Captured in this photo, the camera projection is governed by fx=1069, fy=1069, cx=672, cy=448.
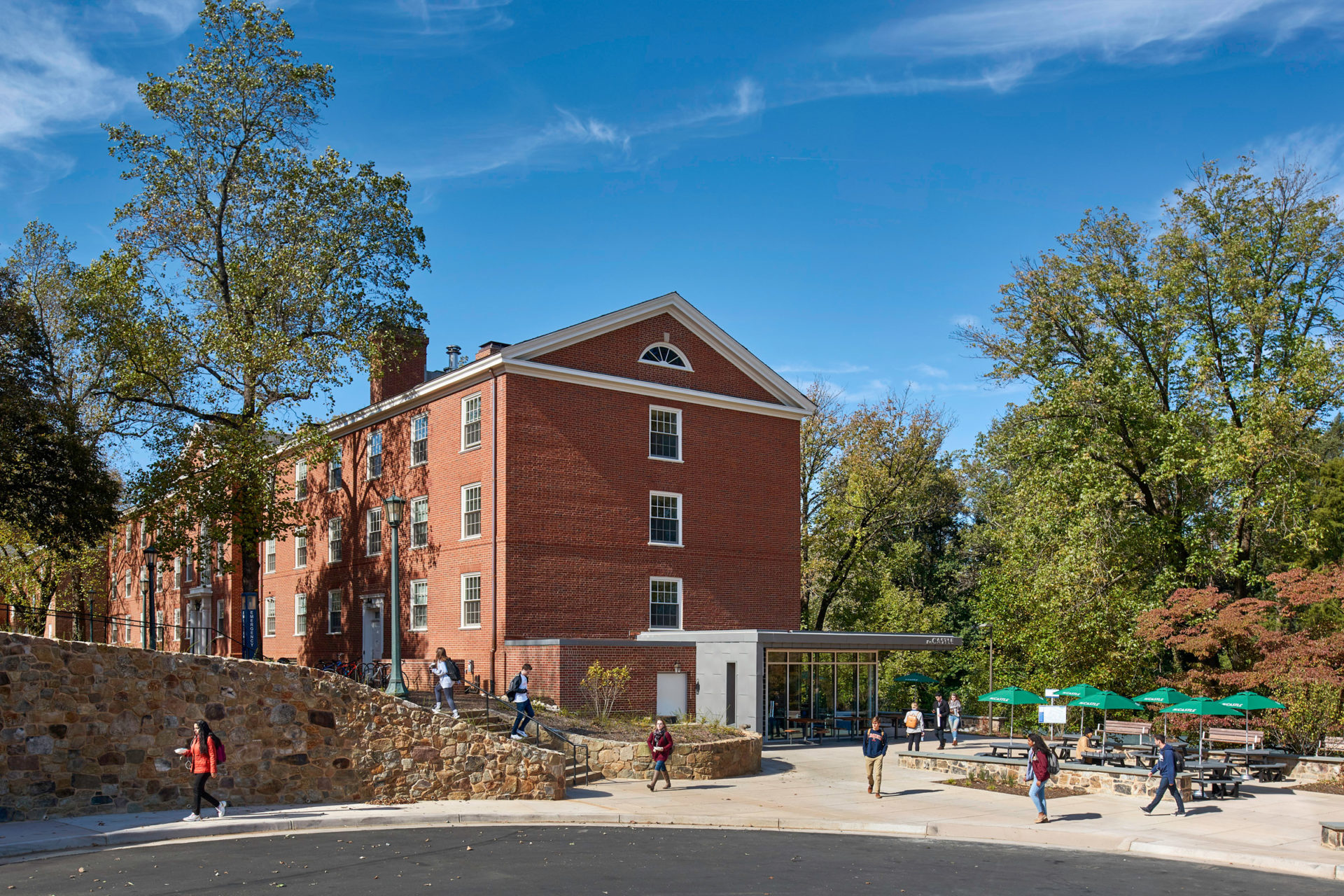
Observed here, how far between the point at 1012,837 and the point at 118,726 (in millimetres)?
14971

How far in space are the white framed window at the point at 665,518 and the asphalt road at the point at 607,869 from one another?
16436 millimetres

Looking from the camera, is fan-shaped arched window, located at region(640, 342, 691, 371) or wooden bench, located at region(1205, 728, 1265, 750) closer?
wooden bench, located at region(1205, 728, 1265, 750)

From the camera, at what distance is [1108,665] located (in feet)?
113

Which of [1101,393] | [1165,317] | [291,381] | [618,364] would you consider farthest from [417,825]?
[1165,317]

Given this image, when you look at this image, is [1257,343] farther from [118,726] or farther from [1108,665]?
[118,726]

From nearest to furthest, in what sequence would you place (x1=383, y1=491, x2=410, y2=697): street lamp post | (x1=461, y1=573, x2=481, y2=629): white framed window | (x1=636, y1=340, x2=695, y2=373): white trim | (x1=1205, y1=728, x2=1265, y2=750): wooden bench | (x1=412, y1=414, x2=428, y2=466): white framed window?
(x1=383, y1=491, x2=410, y2=697): street lamp post < (x1=1205, y1=728, x2=1265, y2=750): wooden bench < (x1=461, y1=573, x2=481, y2=629): white framed window < (x1=636, y1=340, x2=695, y2=373): white trim < (x1=412, y1=414, x2=428, y2=466): white framed window

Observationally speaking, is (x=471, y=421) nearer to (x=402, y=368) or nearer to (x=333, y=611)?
(x=402, y=368)

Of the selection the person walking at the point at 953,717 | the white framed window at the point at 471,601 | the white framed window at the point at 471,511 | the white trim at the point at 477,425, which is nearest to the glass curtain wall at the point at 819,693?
the person walking at the point at 953,717

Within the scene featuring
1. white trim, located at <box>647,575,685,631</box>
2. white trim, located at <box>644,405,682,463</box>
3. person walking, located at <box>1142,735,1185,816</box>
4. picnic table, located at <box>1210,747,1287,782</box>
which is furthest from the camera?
white trim, located at <box>644,405,682,463</box>

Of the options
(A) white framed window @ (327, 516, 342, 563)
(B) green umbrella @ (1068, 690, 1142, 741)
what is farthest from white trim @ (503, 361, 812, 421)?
(B) green umbrella @ (1068, 690, 1142, 741)

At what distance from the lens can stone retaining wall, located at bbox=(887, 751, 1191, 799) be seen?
2175 cm

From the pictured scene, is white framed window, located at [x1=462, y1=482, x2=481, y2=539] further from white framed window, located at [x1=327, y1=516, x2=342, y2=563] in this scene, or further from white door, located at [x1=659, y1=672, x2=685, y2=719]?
white framed window, located at [x1=327, y1=516, x2=342, y2=563]

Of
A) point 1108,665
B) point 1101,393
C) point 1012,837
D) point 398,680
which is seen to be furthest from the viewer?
point 1108,665

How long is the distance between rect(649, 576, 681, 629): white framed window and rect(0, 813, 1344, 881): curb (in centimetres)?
1407
